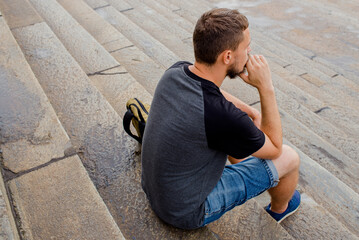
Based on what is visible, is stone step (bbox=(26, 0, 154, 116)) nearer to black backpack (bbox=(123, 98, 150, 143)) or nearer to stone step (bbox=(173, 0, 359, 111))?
black backpack (bbox=(123, 98, 150, 143))

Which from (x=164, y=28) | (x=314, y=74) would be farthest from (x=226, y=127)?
(x=164, y=28)

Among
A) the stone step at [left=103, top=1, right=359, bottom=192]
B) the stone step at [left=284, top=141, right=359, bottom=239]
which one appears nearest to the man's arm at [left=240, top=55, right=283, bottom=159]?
the stone step at [left=284, top=141, right=359, bottom=239]

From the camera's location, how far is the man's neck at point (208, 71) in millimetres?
1594

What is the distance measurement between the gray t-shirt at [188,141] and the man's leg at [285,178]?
1.25 feet

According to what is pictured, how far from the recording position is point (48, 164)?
77.0 inches

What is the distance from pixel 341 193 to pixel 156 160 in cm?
176

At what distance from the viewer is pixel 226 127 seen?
143cm

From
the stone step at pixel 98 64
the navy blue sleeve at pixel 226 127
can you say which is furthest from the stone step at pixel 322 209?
the stone step at pixel 98 64

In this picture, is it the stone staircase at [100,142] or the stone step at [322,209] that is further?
the stone step at [322,209]

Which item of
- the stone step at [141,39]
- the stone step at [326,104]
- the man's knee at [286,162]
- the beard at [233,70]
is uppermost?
the beard at [233,70]

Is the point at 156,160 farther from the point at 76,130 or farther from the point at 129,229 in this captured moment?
the point at 76,130

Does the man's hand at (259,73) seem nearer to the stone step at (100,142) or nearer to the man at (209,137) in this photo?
the man at (209,137)

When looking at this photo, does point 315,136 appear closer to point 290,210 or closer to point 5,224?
point 290,210

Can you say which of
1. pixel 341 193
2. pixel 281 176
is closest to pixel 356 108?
pixel 341 193
